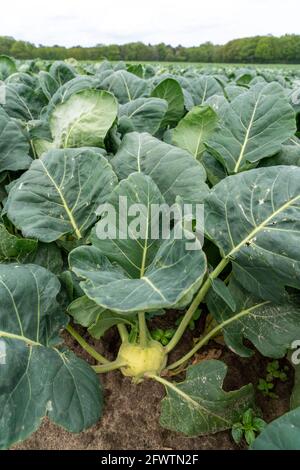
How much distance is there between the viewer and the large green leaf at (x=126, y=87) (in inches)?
82.4

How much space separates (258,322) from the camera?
4.22 ft

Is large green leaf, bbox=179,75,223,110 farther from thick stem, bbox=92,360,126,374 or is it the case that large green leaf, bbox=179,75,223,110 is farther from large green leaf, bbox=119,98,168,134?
thick stem, bbox=92,360,126,374

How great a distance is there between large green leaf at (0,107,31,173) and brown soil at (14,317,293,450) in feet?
2.57

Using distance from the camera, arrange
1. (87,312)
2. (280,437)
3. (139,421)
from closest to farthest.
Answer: (280,437)
(87,312)
(139,421)

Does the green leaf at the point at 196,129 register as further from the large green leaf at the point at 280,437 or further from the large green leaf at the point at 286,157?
the large green leaf at the point at 280,437

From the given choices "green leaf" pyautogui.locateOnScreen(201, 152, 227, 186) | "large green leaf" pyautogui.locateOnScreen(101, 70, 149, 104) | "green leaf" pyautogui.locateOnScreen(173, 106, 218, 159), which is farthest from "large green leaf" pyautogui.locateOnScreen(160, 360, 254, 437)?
"large green leaf" pyautogui.locateOnScreen(101, 70, 149, 104)

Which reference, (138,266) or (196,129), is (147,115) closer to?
(196,129)

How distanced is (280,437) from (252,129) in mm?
992

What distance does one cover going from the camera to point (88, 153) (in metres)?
1.33

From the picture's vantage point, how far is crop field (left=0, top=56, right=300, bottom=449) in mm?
1039

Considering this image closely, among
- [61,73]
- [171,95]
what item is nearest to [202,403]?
[171,95]

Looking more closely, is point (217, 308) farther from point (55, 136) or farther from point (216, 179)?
point (55, 136)

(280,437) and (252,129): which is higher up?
(252,129)

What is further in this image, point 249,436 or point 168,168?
→ point 168,168
